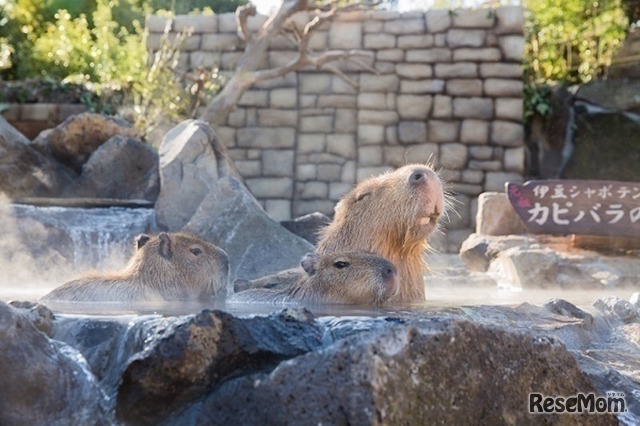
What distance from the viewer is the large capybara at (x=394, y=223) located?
4.30 meters

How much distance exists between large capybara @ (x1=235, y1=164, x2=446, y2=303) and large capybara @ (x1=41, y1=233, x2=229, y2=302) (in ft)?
0.58

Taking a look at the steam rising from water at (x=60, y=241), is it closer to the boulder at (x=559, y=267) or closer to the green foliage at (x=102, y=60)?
the boulder at (x=559, y=267)

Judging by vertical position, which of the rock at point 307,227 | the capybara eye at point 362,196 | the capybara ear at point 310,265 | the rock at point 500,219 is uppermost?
the capybara eye at point 362,196

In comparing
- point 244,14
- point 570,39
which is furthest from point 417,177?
point 570,39

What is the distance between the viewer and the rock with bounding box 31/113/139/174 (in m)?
9.48

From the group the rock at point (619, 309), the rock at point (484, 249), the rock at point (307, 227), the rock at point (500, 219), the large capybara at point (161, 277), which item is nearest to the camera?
the large capybara at point (161, 277)

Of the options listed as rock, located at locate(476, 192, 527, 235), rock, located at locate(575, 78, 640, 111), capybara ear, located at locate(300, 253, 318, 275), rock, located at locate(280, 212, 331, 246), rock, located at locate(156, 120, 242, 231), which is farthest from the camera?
rock, located at locate(575, 78, 640, 111)

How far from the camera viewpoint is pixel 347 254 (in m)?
4.08

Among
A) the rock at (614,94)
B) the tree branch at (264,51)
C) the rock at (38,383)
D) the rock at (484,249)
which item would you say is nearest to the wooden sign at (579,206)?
the rock at (484,249)

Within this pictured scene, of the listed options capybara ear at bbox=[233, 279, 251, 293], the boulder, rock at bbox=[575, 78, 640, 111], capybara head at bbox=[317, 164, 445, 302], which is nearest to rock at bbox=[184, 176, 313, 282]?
capybara ear at bbox=[233, 279, 251, 293]

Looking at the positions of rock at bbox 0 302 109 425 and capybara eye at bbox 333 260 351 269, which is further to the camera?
capybara eye at bbox 333 260 351 269

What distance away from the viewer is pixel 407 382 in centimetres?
242

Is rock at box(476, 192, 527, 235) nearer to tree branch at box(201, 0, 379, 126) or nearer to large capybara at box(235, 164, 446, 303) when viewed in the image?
tree branch at box(201, 0, 379, 126)

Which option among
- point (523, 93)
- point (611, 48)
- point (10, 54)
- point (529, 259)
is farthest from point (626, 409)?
point (10, 54)
